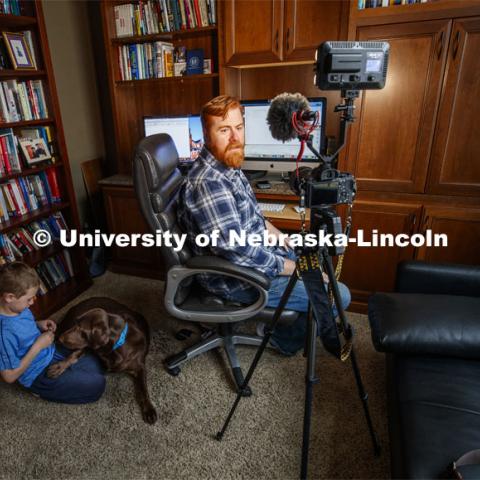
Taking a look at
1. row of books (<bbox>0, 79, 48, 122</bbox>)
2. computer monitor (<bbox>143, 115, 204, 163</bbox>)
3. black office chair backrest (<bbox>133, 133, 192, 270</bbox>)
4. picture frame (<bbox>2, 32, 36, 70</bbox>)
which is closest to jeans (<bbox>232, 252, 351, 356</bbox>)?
black office chair backrest (<bbox>133, 133, 192, 270</bbox>)

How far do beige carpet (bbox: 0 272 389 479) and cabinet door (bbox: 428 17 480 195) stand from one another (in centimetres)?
98

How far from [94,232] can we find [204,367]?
1.56 m

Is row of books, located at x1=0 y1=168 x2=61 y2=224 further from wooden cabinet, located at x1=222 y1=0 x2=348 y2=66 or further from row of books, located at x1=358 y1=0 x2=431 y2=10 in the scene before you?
row of books, located at x1=358 y1=0 x2=431 y2=10

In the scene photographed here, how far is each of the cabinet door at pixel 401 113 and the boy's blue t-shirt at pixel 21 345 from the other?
1.70 meters

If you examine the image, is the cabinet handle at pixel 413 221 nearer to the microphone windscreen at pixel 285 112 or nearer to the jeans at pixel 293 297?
the jeans at pixel 293 297

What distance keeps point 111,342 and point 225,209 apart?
0.76m

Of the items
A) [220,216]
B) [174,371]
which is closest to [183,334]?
[174,371]

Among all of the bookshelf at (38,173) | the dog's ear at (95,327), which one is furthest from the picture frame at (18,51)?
the dog's ear at (95,327)

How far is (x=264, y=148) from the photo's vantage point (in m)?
2.35

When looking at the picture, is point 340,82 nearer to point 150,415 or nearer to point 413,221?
point 413,221

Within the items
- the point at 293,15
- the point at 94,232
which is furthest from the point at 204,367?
the point at 293,15

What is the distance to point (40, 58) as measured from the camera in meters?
2.21

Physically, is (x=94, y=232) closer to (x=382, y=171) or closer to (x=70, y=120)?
(x=70, y=120)

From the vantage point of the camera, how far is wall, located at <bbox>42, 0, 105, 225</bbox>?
2582 millimetres
